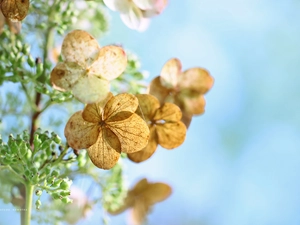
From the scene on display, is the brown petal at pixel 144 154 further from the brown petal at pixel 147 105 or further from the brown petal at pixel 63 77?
the brown petal at pixel 63 77

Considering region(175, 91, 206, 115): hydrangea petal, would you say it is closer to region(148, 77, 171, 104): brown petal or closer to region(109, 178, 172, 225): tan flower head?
region(148, 77, 171, 104): brown petal

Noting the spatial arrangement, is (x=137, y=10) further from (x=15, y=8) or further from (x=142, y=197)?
(x=142, y=197)

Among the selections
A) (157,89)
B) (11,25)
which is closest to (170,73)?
(157,89)

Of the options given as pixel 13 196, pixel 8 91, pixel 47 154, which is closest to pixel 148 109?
pixel 47 154

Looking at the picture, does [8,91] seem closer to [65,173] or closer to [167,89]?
[65,173]

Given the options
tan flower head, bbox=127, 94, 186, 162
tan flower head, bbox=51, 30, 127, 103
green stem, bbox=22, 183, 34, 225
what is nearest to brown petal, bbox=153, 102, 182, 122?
tan flower head, bbox=127, 94, 186, 162

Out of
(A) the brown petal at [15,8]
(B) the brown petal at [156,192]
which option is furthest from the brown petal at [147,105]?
(B) the brown petal at [156,192]
